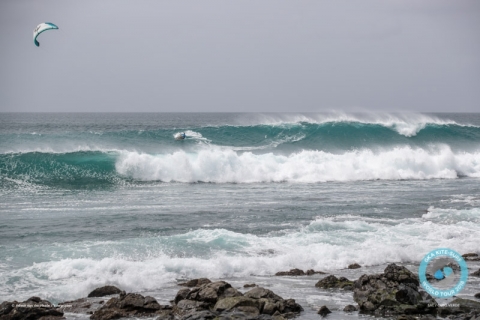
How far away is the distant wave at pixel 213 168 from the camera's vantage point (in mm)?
26364

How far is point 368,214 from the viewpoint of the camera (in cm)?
1812

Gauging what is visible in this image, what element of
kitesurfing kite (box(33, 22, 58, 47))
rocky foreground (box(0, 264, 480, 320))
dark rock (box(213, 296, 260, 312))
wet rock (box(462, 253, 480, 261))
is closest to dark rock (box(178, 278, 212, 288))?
rocky foreground (box(0, 264, 480, 320))

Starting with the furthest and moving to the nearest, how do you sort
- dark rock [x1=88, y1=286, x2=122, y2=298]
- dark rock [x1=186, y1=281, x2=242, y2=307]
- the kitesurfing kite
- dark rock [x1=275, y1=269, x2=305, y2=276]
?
the kitesurfing kite
dark rock [x1=275, y1=269, x2=305, y2=276]
dark rock [x1=88, y1=286, x2=122, y2=298]
dark rock [x1=186, y1=281, x2=242, y2=307]

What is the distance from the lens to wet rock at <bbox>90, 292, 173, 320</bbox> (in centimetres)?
912

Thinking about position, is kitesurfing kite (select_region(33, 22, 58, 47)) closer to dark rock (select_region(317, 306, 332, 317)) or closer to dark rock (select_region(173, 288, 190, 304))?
dark rock (select_region(173, 288, 190, 304))

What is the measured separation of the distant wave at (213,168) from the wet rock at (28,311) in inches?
636

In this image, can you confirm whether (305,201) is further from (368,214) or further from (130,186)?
(130,186)

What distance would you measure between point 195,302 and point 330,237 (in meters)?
6.43

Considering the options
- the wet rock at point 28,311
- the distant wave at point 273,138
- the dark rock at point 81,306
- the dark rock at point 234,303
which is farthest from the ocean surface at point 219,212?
the wet rock at point 28,311

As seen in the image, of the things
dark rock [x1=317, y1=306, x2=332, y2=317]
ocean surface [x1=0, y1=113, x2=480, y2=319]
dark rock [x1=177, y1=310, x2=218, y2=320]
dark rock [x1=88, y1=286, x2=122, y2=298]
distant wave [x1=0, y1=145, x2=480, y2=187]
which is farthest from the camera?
distant wave [x1=0, y1=145, x2=480, y2=187]

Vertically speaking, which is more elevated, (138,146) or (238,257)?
(138,146)

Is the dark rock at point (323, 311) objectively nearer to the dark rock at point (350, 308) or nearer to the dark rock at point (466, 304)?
the dark rock at point (350, 308)

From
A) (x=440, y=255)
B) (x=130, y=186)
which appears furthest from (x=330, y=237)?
(x=130, y=186)

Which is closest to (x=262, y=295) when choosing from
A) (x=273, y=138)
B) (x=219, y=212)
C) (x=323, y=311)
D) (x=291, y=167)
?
(x=323, y=311)
